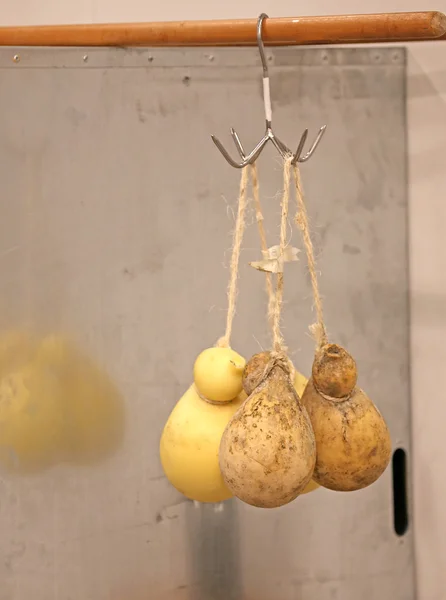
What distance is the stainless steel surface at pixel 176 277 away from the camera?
3.02ft

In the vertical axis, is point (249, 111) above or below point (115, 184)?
above

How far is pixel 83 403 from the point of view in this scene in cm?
92

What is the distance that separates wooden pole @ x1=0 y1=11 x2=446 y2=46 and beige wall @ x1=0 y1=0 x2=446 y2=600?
263 millimetres

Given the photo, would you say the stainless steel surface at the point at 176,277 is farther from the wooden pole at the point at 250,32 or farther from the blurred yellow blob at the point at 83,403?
the wooden pole at the point at 250,32

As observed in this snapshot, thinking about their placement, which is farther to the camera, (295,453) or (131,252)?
(131,252)

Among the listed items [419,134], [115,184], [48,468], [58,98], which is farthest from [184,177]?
[48,468]

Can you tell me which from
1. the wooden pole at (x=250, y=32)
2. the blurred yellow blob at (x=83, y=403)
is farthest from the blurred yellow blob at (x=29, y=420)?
the wooden pole at (x=250, y=32)

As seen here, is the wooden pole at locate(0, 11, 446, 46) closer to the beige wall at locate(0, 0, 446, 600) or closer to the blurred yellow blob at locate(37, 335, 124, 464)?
the beige wall at locate(0, 0, 446, 600)

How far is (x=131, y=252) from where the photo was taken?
36.6 inches

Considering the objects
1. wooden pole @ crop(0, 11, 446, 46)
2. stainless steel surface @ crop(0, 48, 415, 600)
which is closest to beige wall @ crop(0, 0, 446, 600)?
stainless steel surface @ crop(0, 48, 415, 600)

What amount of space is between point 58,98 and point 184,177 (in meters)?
0.22

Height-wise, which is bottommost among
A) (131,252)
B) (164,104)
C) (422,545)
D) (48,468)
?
(422,545)

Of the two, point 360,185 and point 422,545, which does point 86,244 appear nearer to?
point 360,185

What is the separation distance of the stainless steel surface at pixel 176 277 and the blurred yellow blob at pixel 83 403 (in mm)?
19
